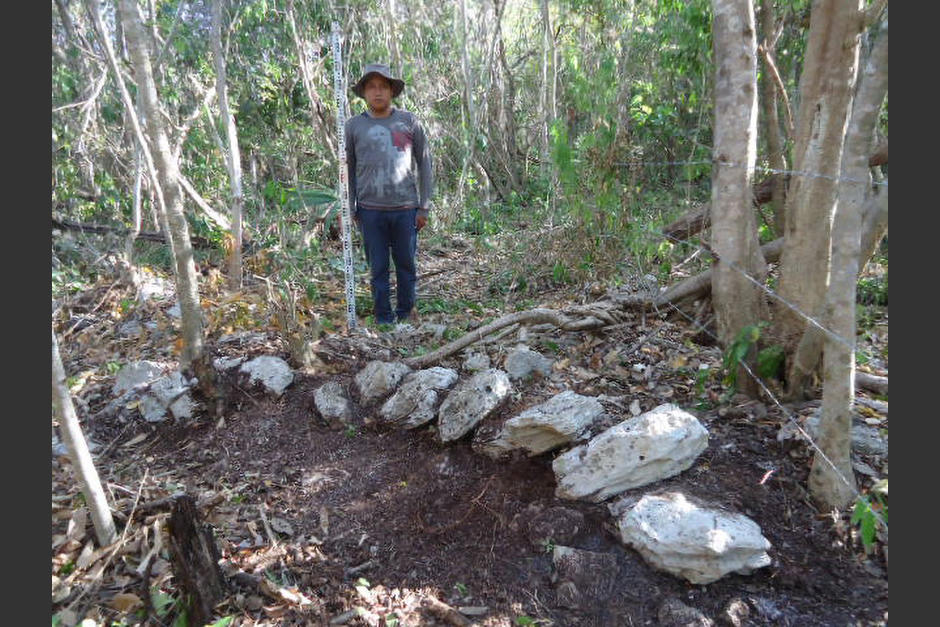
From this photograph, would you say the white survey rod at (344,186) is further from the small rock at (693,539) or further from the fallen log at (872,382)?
the fallen log at (872,382)

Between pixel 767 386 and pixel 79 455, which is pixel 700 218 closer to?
pixel 767 386

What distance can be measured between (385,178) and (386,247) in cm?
50

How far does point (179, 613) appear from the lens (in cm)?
207

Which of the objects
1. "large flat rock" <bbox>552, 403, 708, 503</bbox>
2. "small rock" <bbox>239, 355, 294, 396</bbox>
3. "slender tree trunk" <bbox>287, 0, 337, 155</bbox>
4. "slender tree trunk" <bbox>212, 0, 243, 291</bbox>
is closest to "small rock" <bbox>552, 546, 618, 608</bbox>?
"large flat rock" <bbox>552, 403, 708, 503</bbox>

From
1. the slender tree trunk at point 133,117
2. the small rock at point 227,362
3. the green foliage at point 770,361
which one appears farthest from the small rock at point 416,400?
the green foliage at point 770,361

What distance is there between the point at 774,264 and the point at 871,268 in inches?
20.9

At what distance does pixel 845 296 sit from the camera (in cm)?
208

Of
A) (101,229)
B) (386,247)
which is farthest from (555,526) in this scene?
(101,229)

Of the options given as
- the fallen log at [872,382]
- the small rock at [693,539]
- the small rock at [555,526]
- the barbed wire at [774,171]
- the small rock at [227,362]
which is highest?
the barbed wire at [774,171]

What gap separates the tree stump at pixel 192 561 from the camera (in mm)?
2049

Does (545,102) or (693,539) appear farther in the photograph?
(545,102)

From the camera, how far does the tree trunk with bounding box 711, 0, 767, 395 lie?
Answer: 2814mm

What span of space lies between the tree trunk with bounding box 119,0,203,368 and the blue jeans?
1.38 metres

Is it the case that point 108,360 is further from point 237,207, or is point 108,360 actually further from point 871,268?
point 871,268
